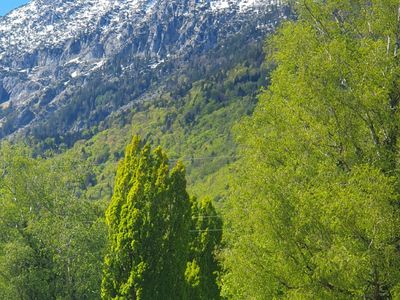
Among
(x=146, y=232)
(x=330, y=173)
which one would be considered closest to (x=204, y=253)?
(x=146, y=232)

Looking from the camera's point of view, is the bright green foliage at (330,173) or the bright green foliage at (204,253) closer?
the bright green foliage at (330,173)

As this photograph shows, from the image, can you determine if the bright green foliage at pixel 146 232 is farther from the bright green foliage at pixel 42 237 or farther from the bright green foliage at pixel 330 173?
the bright green foliage at pixel 330 173

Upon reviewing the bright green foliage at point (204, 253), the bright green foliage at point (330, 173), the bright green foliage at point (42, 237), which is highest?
the bright green foliage at point (330, 173)

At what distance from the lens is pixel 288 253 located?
A: 683 inches

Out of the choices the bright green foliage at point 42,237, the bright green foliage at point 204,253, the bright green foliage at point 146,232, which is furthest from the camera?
the bright green foliage at point 204,253

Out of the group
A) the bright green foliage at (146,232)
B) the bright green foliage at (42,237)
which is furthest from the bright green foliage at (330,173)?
the bright green foliage at (42,237)

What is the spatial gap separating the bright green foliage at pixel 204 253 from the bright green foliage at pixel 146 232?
519cm

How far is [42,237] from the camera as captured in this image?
3738 centimetres

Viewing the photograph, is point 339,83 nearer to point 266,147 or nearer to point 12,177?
point 266,147

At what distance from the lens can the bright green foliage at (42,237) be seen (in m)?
36.5

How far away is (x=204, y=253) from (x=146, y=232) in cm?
1367

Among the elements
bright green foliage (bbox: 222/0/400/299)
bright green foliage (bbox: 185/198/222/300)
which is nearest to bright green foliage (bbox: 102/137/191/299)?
bright green foliage (bbox: 185/198/222/300)

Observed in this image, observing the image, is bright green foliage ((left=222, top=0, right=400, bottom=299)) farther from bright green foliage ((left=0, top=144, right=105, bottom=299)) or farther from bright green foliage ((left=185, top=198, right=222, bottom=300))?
bright green foliage ((left=0, top=144, right=105, bottom=299))

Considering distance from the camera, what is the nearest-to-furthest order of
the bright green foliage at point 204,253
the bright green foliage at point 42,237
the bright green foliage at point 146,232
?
the bright green foliage at point 146,232 < the bright green foliage at point 42,237 < the bright green foliage at point 204,253
